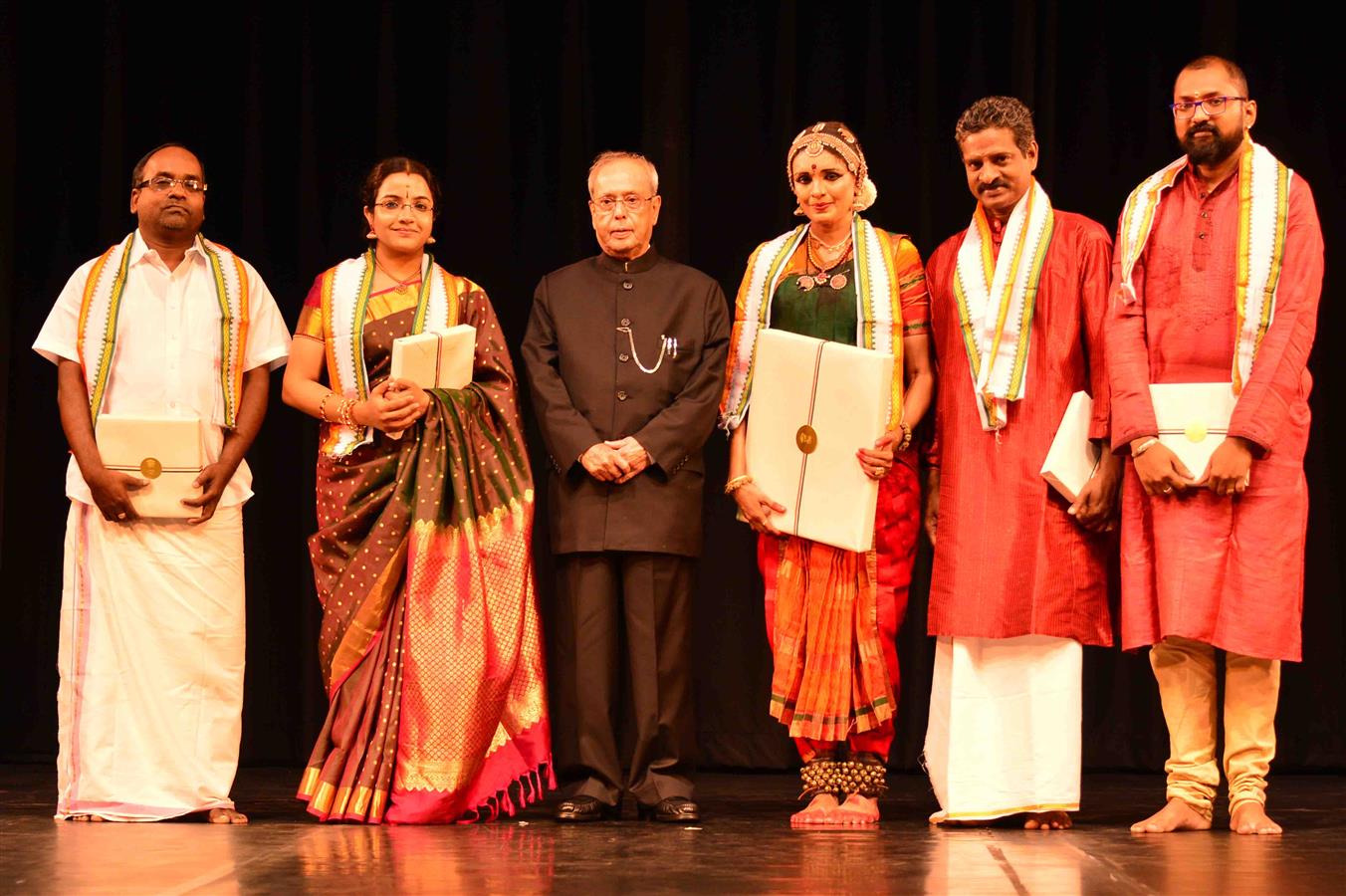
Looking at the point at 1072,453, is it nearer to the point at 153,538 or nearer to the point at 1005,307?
the point at 1005,307

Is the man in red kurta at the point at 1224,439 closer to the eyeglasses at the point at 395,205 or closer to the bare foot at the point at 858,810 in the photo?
the bare foot at the point at 858,810

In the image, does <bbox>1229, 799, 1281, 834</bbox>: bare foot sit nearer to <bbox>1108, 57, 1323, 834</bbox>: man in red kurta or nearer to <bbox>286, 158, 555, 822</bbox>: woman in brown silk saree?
<bbox>1108, 57, 1323, 834</bbox>: man in red kurta

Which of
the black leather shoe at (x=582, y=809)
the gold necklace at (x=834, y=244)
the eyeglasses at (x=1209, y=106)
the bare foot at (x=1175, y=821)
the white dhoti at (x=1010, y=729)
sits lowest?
the black leather shoe at (x=582, y=809)

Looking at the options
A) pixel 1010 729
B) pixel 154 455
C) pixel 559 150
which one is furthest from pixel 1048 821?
pixel 559 150

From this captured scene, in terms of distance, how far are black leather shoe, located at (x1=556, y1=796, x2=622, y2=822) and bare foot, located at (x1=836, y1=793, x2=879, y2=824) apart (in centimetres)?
56

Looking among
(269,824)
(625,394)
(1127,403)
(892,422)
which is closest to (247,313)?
(625,394)

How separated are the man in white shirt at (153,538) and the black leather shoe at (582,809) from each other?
80cm

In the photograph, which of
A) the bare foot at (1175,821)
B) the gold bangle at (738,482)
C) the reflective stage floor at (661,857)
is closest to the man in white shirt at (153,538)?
the reflective stage floor at (661,857)

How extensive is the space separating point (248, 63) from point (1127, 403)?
334cm

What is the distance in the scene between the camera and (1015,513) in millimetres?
3961

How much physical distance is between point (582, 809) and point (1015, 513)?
125 centimetres

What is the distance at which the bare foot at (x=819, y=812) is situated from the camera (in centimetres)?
395

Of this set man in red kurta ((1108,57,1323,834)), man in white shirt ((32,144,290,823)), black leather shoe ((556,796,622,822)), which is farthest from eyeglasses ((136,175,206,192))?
man in red kurta ((1108,57,1323,834))

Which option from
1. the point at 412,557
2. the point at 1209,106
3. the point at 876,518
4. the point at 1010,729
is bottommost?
the point at 1010,729
